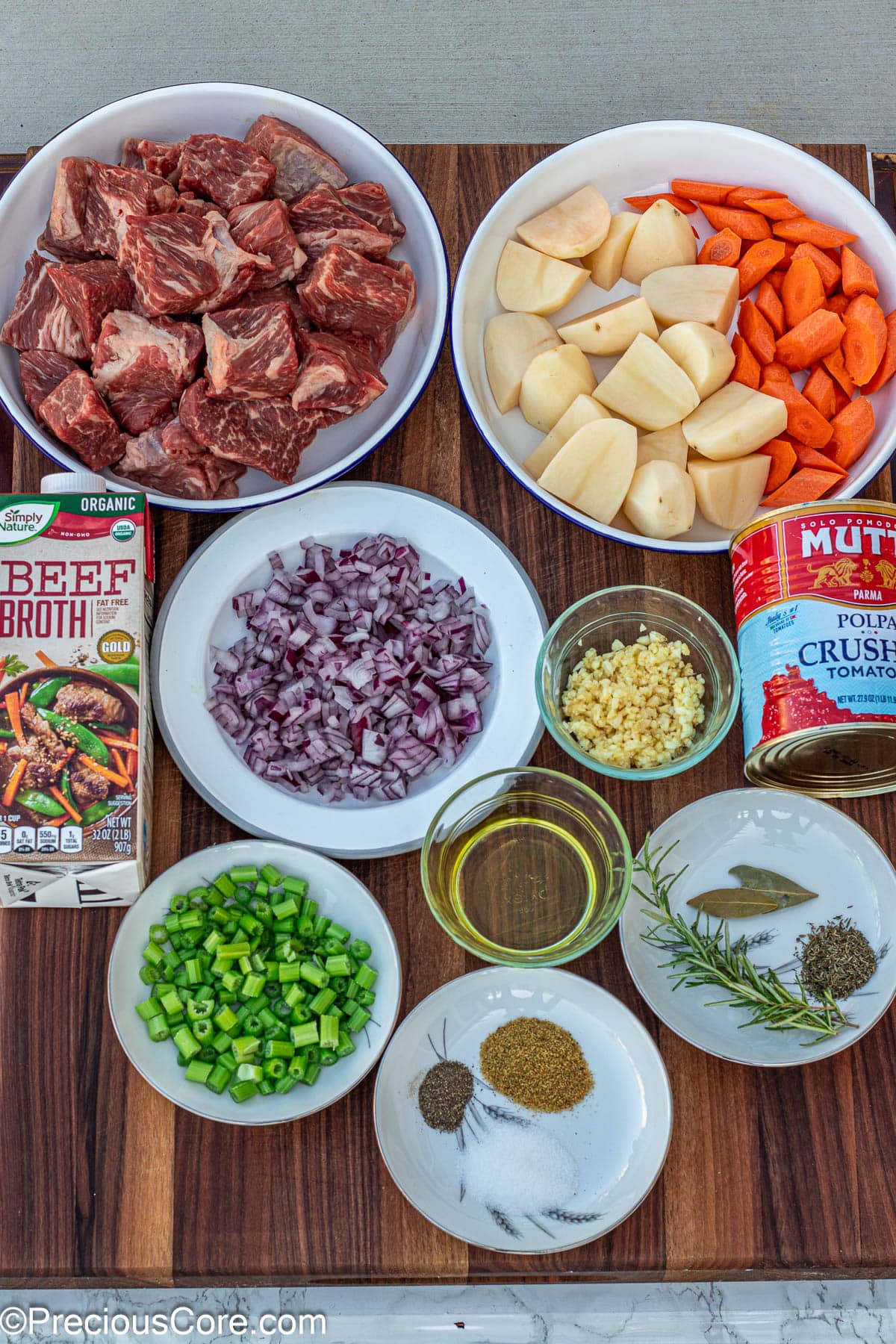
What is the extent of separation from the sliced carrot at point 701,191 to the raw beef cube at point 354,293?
0.45 m

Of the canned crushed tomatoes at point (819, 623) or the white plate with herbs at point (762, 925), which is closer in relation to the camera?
the canned crushed tomatoes at point (819, 623)

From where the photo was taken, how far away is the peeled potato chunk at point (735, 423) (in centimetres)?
149

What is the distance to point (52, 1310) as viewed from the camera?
1867 mm

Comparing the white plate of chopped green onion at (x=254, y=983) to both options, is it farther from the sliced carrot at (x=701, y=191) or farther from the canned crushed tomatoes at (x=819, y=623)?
the sliced carrot at (x=701, y=191)

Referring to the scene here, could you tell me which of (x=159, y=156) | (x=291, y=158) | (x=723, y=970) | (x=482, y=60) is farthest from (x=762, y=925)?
(x=482, y=60)

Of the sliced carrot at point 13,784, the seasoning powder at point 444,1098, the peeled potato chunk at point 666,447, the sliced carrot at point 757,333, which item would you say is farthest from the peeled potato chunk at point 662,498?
the sliced carrot at point 13,784

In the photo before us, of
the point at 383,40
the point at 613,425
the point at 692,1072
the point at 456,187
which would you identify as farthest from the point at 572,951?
the point at 383,40

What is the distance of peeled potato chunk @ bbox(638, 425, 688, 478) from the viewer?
1.52 meters

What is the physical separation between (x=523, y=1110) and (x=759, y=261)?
1256 millimetres

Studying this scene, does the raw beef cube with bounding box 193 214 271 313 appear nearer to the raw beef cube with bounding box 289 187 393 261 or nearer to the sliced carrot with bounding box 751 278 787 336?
the raw beef cube with bounding box 289 187 393 261

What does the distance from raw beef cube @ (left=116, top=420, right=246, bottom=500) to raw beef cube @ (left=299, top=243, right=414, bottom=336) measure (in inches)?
10.0

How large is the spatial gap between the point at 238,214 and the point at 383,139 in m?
0.78

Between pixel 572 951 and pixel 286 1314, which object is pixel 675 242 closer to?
pixel 572 951

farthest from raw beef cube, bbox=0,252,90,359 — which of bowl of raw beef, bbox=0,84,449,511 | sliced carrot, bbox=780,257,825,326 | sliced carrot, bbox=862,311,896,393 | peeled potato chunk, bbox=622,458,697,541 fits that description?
sliced carrot, bbox=862,311,896,393
